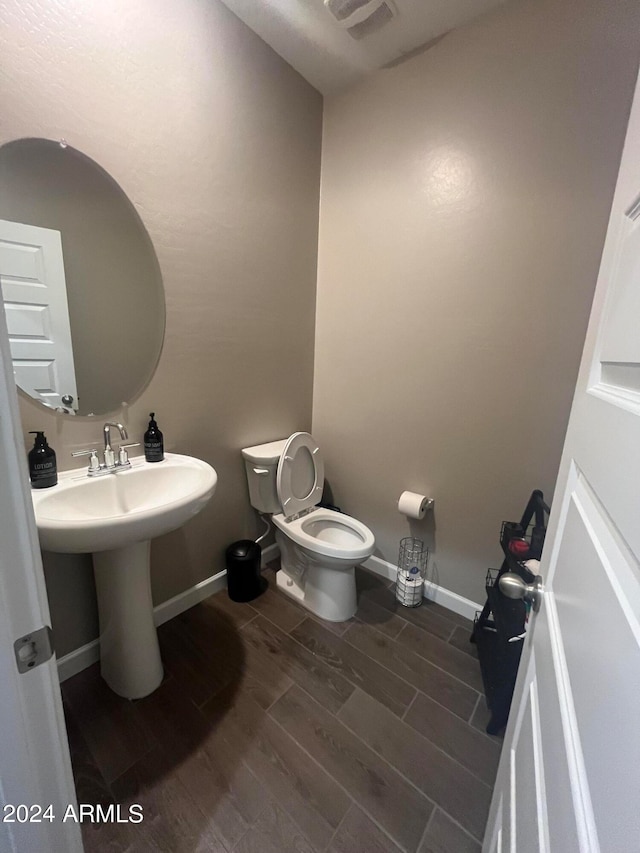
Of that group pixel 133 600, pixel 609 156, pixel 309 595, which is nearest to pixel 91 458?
pixel 133 600

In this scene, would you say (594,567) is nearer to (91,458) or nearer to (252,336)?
(91,458)

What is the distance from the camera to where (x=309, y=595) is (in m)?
1.72

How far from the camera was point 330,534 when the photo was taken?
1.85 m

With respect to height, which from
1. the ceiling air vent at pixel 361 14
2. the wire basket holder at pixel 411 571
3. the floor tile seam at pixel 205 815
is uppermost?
the ceiling air vent at pixel 361 14

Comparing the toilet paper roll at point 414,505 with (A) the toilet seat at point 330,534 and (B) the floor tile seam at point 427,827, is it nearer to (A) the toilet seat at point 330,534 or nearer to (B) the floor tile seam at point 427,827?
(A) the toilet seat at point 330,534

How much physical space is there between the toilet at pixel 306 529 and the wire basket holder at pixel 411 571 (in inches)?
11.1

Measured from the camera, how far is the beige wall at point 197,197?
1.07 metres

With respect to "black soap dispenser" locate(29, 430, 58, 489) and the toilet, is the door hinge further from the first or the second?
the toilet

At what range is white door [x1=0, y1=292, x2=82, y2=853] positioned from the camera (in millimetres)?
387

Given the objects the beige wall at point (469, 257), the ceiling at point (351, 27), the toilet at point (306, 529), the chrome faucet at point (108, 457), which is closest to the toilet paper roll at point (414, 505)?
the beige wall at point (469, 257)

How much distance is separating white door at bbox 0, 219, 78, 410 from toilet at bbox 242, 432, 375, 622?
2.83 ft

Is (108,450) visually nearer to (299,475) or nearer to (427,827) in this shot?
(299,475)

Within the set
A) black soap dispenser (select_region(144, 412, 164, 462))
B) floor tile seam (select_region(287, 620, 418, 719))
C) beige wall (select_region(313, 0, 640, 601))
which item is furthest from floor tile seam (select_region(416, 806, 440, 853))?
black soap dispenser (select_region(144, 412, 164, 462))

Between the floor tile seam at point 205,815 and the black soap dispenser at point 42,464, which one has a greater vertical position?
the black soap dispenser at point 42,464
